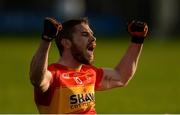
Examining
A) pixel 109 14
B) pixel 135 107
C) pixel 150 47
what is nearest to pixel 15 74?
pixel 135 107

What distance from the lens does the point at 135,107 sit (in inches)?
782

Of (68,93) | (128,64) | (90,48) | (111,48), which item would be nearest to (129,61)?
(128,64)

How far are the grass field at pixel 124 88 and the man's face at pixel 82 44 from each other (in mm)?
7924

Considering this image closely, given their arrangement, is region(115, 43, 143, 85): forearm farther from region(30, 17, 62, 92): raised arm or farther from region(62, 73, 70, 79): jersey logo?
region(30, 17, 62, 92): raised arm

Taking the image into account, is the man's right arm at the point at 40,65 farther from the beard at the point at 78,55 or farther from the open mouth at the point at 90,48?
the open mouth at the point at 90,48

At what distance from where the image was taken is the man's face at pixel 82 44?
1070cm

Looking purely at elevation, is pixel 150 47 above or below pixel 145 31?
below

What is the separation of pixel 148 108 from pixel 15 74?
9.53 meters

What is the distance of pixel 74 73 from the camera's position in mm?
10703

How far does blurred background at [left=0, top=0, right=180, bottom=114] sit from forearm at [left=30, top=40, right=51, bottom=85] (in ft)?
14.5

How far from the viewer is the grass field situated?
65.3 feet

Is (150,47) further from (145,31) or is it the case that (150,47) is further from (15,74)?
(145,31)

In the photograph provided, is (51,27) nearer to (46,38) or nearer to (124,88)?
(46,38)

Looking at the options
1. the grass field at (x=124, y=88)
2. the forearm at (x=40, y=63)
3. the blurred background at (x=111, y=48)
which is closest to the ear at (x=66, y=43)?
the forearm at (x=40, y=63)
